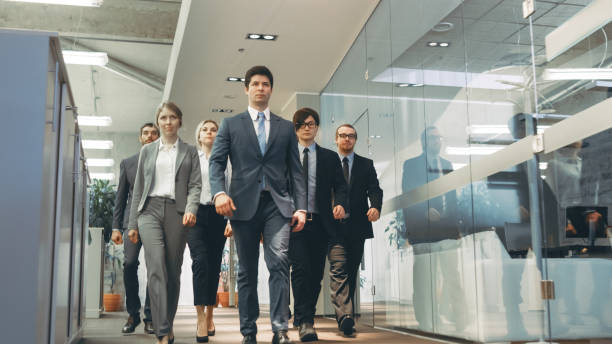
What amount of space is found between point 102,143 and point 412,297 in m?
11.5

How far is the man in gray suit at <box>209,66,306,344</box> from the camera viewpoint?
3.61 m

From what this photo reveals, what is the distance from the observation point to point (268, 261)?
12.1ft

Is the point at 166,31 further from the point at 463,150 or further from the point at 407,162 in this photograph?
the point at 463,150

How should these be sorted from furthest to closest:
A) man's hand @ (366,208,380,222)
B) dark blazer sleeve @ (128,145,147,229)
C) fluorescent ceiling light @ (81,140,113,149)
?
fluorescent ceiling light @ (81,140,113,149) < man's hand @ (366,208,380,222) < dark blazer sleeve @ (128,145,147,229)

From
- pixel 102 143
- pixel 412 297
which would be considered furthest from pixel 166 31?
pixel 412 297

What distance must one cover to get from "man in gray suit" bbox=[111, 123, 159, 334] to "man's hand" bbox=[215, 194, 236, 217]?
1747mm

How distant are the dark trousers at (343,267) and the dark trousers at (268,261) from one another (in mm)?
1184

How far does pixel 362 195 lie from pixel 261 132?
5.47 feet

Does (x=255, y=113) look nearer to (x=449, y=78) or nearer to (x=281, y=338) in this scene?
(x=281, y=338)

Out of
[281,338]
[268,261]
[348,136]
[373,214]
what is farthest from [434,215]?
[281,338]

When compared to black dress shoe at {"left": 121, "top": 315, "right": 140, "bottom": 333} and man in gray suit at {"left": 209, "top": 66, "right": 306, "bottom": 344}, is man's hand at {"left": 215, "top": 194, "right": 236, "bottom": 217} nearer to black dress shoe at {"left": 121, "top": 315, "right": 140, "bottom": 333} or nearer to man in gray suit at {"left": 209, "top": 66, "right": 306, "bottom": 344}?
man in gray suit at {"left": 209, "top": 66, "right": 306, "bottom": 344}

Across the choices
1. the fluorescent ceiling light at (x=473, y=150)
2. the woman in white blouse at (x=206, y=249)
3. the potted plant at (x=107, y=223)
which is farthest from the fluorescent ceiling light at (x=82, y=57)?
the fluorescent ceiling light at (x=473, y=150)

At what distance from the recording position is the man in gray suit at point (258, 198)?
3.61 metres

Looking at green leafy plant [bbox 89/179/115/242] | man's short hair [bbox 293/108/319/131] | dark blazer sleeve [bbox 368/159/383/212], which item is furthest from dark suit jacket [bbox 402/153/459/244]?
green leafy plant [bbox 89/179/115/242]
